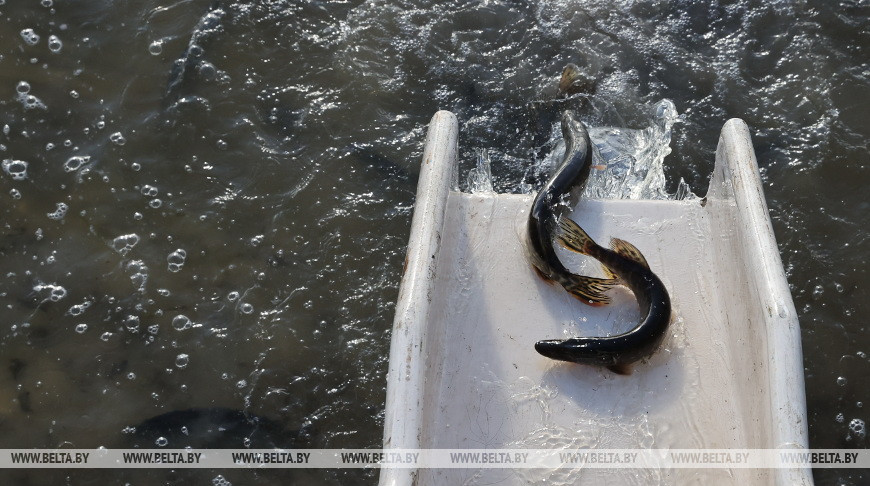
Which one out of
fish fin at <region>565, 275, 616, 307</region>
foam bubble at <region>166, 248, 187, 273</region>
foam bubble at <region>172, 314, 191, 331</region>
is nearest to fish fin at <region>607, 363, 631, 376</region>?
fish fin at <region>565, 275, 616, 307</region>

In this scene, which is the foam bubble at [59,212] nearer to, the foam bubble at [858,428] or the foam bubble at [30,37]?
the foam bubble at [30,37]

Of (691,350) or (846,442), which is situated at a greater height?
(691,350)

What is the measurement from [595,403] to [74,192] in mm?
3460

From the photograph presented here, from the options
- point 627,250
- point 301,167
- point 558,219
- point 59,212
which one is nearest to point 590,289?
point 627,250

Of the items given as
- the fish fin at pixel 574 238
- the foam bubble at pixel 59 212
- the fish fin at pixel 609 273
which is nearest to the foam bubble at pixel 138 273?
the foam bubble at pixel 59 212

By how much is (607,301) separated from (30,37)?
4.49m

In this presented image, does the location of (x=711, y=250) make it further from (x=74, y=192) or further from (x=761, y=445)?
(x=74, y=192)

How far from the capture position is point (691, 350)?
2914 mm

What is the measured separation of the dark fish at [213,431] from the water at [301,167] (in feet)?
0.21

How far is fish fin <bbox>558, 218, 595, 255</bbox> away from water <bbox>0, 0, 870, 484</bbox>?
51.0 inches

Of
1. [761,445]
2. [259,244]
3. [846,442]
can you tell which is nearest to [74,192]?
[259,244]

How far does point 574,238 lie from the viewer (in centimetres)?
320

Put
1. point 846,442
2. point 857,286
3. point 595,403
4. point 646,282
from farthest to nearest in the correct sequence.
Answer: point 857,286, point 846,442, point 646,282, point 595,403

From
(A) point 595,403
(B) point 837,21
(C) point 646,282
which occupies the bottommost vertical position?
(A) point 595,403
